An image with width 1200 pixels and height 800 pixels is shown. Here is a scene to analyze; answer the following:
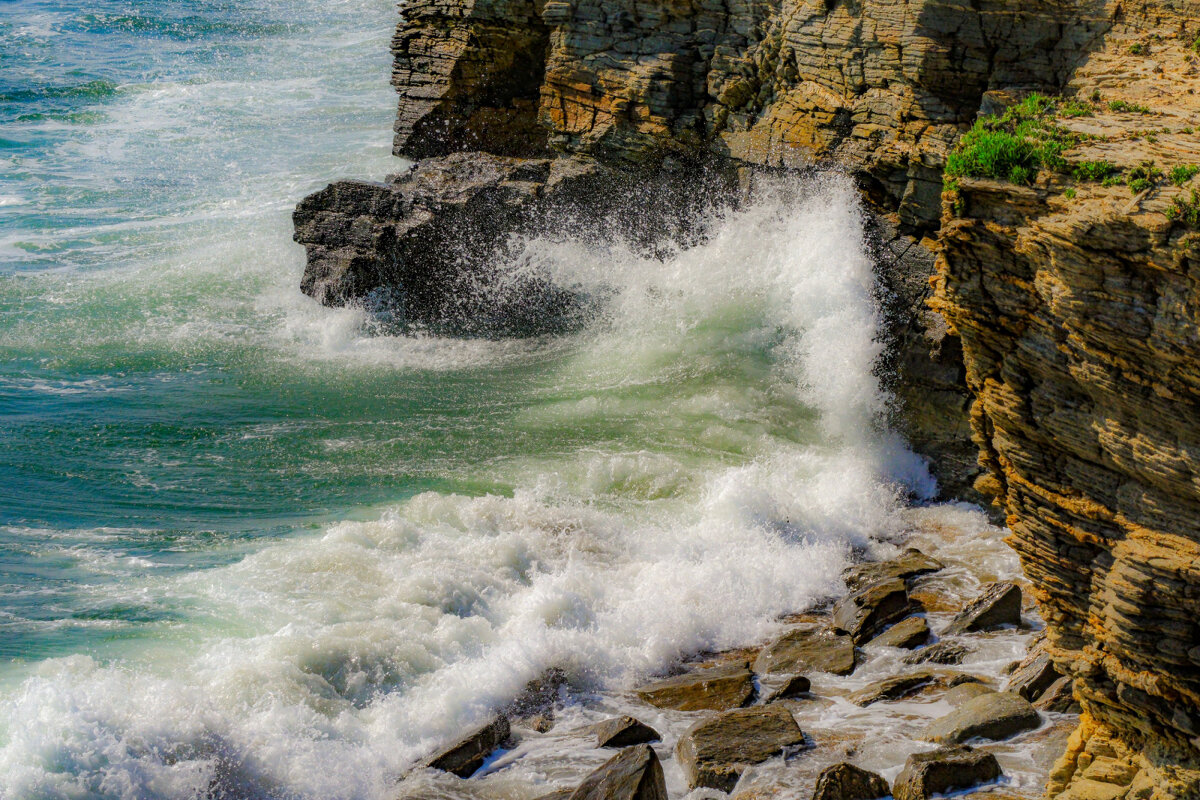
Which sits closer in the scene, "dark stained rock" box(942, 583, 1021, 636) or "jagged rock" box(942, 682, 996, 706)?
"jagged rock" box(942, 682, 996, 706)

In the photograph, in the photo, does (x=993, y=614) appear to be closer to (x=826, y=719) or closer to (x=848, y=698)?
(x=848, y=698)

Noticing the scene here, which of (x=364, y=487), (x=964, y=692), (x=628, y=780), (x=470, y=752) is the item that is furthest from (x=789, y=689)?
(x=364, y=487)

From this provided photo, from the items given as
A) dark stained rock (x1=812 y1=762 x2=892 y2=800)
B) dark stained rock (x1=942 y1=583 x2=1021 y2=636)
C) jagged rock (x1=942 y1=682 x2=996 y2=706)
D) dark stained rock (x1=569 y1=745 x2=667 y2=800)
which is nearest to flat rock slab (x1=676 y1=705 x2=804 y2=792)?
dark stained rock (x1=569 y1=745 x2=667 y2=800)

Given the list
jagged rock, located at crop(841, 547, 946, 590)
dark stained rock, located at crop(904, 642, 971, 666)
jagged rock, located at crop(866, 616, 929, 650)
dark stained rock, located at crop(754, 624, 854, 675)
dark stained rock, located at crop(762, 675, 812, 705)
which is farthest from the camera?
jagged rock, located at crop(841, 547, 946, 590)

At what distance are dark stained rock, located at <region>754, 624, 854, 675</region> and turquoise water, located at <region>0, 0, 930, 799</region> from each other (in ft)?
2.15

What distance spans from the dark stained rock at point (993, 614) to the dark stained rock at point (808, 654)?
1173 millimetres

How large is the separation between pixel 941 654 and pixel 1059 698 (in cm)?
157

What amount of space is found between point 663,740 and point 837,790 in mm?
1967

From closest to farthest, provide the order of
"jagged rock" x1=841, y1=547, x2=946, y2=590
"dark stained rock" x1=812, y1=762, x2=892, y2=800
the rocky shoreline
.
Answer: "dark stained rock" x1=812, y1=762, x2=892, y2=800, the rocky shoreline, "jagged rock" x1=841, y1=547, x2=946, y2=590

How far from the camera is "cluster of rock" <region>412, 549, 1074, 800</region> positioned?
8615mm

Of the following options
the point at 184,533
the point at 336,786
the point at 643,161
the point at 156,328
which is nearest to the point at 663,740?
the point at 336,786

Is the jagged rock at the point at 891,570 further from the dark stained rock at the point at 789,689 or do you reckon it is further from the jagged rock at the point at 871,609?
the dark stained rock at the point at 789,689

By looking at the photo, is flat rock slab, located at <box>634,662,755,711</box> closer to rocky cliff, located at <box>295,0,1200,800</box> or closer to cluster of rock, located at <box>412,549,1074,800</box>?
cluster of rock, located at <box>412,549,1074,800</box>

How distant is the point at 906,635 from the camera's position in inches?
454
